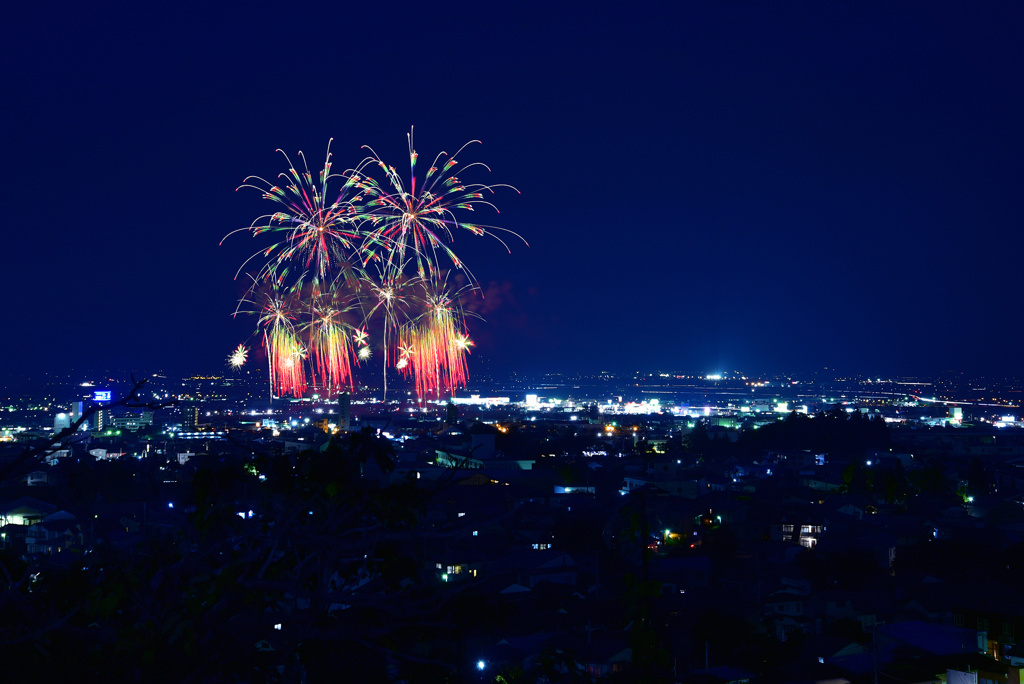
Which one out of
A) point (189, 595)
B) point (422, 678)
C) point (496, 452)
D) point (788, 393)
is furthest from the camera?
point (788, 393)

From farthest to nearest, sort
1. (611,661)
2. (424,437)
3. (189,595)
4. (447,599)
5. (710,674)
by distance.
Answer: (424,437), (611,661), (710,674), (447,599), (189,595)

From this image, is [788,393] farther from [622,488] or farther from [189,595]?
[189,595]

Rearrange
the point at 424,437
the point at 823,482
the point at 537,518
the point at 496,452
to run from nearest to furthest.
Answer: the point at 537,518
the point at 823,482
the point at 496,452
the point at 424,437

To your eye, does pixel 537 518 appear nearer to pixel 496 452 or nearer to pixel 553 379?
pixel 496 452

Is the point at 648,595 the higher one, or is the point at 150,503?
the point at 150,503

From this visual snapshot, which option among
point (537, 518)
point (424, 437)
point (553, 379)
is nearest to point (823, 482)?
point (537, 518)

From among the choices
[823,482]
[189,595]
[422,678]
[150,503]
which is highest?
[150,503]

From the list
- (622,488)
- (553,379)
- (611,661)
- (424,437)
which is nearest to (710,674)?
(611,661)

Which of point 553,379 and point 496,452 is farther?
point 553,379

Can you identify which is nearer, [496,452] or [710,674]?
[710,674]
